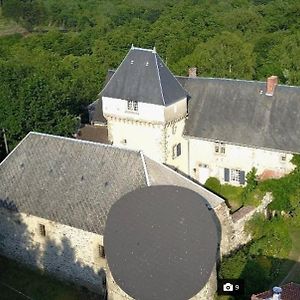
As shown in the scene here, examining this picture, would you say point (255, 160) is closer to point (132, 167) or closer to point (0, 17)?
point (132, 167)

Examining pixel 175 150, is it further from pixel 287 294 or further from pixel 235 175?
pixel 287 294

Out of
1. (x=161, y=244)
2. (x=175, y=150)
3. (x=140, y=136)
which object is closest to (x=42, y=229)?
(x=140, y=136)

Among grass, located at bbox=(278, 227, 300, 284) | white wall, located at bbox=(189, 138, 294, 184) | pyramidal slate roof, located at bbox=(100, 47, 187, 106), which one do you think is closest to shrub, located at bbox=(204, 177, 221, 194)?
white wall, located at bbox=(189, 138, 294, 184)

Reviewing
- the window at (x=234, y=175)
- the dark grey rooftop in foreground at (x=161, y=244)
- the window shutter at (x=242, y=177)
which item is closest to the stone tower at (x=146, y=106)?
the window at (x=234, y=175)

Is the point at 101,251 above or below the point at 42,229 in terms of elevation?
below

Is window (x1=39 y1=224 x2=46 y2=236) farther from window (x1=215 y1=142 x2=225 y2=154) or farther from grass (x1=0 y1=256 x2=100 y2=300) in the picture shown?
window (x1=215 y1=142 x2=225 y2=154)

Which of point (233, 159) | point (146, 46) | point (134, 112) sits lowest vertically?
point (146, 46)

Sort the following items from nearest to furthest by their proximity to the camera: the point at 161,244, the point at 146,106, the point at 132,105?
the point at 161,244 → the point at 146,106 → the point at 132,105

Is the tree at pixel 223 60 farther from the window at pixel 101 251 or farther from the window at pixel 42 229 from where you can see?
the window at pixel 101 251
